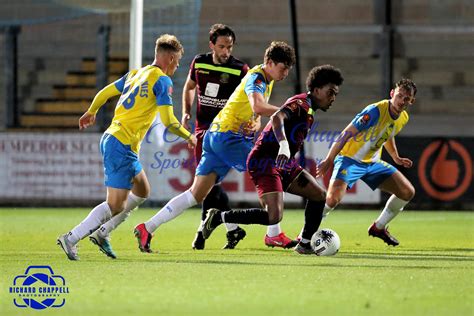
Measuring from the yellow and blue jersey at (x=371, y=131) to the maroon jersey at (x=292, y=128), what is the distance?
1.22 m

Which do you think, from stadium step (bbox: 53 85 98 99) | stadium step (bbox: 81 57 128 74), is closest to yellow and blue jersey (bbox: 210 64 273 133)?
stadium step (bbox: 81 57 128 74)

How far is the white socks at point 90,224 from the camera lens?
7480mm

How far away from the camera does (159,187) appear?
1549cm

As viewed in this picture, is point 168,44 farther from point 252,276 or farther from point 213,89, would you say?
point 252,276

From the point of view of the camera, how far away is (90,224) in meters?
7.55

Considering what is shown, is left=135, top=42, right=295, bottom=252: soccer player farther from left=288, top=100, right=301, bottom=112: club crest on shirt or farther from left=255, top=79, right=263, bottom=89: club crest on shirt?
left=288, top=100, right=301, bottom=112: club crest on shirt

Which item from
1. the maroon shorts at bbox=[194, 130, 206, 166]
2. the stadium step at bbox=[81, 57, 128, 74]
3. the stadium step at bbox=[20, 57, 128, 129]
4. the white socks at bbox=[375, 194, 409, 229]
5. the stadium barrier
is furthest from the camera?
the stadium step at bbox=[81, 57, 128, 74]

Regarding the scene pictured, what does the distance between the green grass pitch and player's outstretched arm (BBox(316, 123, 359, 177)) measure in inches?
24.8

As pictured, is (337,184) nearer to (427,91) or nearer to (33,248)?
(33,248)

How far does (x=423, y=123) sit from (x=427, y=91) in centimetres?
164

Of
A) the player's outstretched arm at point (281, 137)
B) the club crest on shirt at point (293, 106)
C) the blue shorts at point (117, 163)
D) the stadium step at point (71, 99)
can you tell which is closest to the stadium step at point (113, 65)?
the stadium step at point (71, 99)

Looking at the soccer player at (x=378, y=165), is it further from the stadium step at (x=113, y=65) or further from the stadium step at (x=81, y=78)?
the stadium step at (x=81, y=78)

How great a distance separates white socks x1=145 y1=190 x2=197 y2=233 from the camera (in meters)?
8.25
